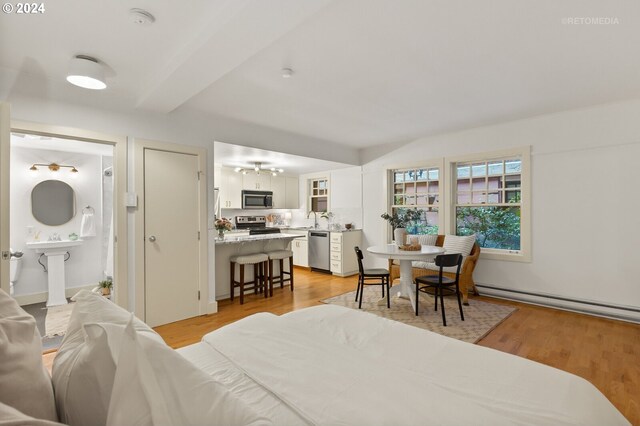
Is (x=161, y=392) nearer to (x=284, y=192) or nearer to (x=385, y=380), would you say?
(x=385, y=380)

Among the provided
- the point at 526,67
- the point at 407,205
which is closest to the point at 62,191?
the point at 407,205

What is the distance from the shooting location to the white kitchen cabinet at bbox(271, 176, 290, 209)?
7.23m

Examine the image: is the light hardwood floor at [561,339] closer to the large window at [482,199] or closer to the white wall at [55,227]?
the large window at [482,199]

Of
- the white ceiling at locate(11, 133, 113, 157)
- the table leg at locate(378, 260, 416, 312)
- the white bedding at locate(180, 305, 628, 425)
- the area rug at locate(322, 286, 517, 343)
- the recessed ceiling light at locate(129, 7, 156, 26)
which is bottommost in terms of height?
the area rug at locate(322, 286, 517, 343)

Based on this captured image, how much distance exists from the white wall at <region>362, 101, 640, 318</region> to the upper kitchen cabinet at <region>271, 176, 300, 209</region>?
14.0ft

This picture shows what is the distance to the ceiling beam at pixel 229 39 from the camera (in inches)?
68.7

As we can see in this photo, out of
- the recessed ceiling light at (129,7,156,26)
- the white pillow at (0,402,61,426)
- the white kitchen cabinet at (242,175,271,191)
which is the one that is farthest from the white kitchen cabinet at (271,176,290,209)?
the white pillow at (0,402,61,426)

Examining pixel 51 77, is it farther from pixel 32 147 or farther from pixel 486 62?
pixel 486 62

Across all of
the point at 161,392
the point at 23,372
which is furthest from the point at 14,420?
the point at 23,372

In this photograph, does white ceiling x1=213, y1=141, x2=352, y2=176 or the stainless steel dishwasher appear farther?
the stainless steel dishwasher

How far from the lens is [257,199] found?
6871mm

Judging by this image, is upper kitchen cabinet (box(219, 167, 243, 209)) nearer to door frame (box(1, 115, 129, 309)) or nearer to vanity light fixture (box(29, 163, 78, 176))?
vanity light fixture (box(29, 163, 78, 176))

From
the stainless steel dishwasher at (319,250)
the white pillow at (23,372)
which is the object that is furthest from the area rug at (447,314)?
the white pillow at (23,372)

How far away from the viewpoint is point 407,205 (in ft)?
18.9
